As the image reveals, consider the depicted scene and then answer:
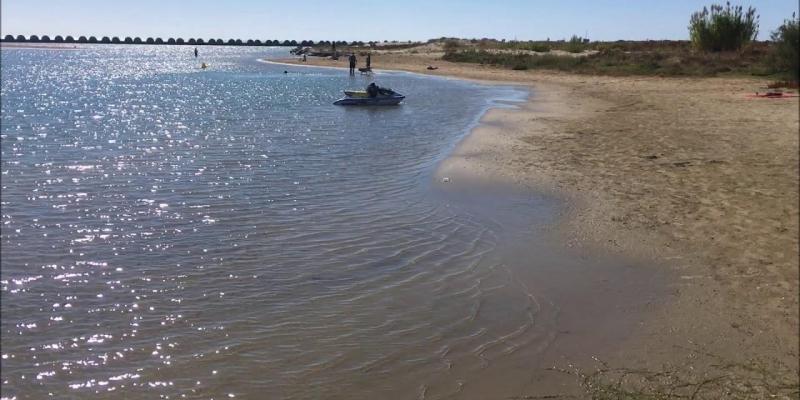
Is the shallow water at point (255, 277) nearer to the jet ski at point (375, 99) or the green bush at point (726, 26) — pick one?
the green bush at point (726, 26)

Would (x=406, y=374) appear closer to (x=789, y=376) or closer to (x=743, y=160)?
(x=789, y=376)

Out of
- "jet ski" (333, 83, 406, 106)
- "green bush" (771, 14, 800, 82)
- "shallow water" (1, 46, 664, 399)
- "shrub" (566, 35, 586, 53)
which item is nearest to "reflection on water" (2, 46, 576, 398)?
"shallow water" (1, 46, 664, 399)

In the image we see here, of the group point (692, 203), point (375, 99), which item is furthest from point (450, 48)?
point (692, 203)

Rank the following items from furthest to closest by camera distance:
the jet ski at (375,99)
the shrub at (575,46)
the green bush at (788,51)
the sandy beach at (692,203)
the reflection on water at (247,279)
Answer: the shrub at (575,46) < the jet ski at (375,99) < the sandy beach at (692,203) < the reflection on water at (247,279) < the green bush at (788,51)

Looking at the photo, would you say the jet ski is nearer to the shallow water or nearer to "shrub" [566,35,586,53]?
the shallow water

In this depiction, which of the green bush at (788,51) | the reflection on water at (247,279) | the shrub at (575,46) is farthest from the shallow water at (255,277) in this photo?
the shrub at (575,46)

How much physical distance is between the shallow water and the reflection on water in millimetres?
28

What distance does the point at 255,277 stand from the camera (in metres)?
8.99

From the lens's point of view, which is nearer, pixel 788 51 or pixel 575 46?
pixel 788 51

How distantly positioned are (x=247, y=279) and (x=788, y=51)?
6847 mm

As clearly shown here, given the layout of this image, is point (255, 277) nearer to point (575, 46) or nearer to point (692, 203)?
point (692, 203)

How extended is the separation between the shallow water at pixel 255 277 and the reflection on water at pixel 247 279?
28mm

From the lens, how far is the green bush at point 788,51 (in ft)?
12.4

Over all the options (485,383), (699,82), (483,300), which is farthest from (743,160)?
(699,82)
